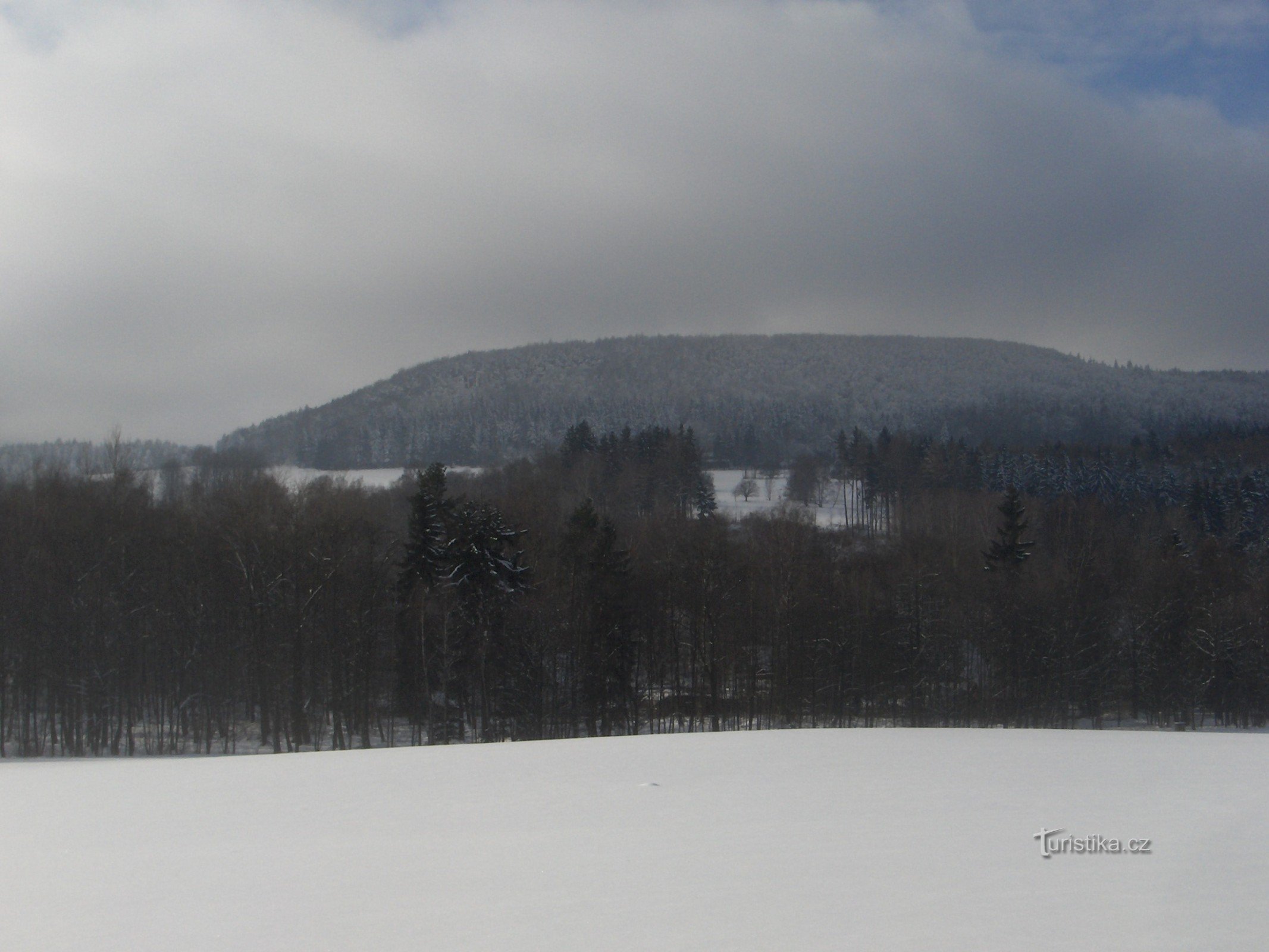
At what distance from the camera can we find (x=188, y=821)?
13281mm

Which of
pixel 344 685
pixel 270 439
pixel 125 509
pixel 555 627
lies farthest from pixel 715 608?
pixel 270 439

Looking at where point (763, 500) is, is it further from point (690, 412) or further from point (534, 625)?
point (534, 625)

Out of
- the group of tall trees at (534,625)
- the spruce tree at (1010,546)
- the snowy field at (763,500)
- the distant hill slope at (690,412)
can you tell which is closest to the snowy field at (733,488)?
the snowy field at (763,500)

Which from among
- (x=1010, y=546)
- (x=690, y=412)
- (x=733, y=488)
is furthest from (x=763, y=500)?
(x=1010, y=546)

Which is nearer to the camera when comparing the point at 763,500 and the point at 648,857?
the point at 648,857

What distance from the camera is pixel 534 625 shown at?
1768 inches

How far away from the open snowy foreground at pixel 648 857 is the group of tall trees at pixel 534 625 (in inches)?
995

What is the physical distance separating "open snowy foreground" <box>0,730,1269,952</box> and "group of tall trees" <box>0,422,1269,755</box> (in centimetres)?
2528

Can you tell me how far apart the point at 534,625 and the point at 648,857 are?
34.6 metres

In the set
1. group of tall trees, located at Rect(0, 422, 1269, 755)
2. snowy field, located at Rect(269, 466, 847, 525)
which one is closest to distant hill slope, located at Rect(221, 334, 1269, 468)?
snowy field, located at Rect(269, 466, 847, 525)

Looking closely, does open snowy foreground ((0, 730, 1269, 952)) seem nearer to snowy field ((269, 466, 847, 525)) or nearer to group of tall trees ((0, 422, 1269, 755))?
group of tall trees ((0, 422, 1269, 755))

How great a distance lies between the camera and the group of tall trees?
138ft

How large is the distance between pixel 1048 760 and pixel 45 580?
40.2 meters

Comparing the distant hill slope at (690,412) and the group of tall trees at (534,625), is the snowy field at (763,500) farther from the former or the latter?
the group of tall trees at (534,625)
